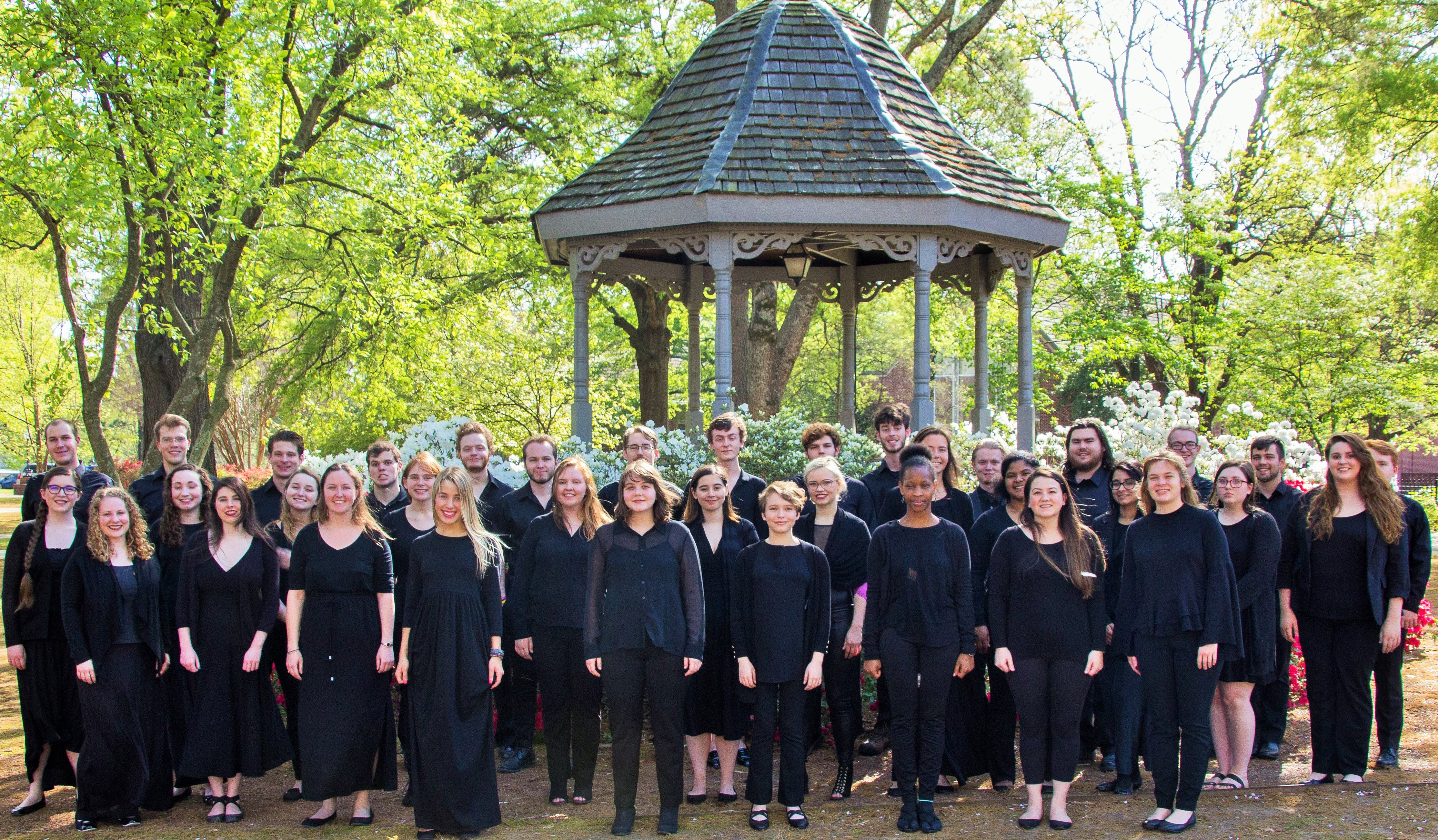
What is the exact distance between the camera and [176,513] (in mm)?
6039

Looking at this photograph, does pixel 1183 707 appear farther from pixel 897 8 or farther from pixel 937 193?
pixel 897 8

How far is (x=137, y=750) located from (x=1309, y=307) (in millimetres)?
19479

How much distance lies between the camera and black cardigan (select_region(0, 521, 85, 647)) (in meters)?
5.83

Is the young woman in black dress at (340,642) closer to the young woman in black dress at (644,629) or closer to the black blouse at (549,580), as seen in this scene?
the black blouse at (549,580)

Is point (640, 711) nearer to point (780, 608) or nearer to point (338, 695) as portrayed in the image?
point (780, 608)

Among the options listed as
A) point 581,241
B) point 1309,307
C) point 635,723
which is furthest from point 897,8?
point 635,723

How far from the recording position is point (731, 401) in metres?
9.34

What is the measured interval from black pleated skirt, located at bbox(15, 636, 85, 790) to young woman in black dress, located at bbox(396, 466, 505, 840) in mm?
1946

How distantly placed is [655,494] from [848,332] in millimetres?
7539

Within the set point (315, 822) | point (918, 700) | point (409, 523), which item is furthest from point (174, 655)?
point (918, 700)

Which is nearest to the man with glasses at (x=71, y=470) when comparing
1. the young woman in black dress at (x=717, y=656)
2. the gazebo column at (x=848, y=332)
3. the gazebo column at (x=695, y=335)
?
the young woman in black dress at (x=717, y=656)

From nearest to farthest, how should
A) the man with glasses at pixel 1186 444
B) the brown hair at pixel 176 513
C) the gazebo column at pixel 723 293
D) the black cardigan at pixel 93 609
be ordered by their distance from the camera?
1. the black cardigan at pixel 93 609
2. the brown hair at pixel 176 513
3. the man with glasses at pixel 1186 444
4. the gazebo column at pixel 723 293

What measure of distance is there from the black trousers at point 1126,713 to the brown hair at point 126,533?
16.1ft

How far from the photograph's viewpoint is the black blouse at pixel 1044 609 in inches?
204
